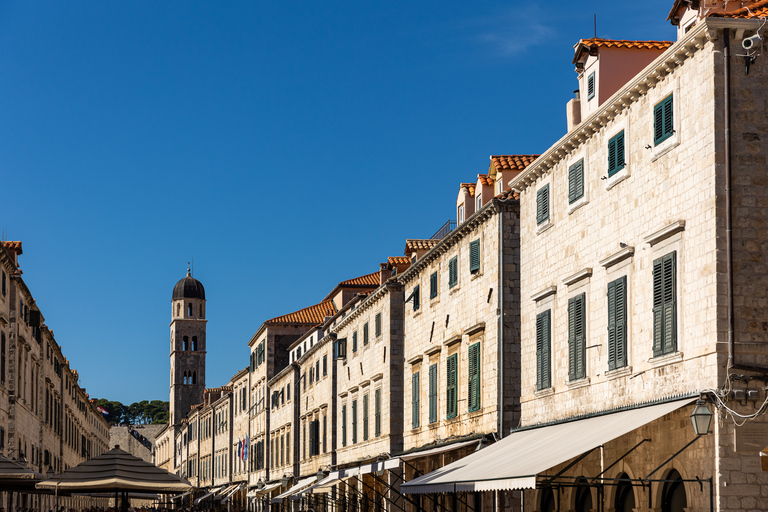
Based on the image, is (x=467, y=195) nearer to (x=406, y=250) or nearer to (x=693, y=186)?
(x=406, y=250)

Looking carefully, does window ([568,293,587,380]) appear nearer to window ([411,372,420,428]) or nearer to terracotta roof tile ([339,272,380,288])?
window ([411,372,420,428])

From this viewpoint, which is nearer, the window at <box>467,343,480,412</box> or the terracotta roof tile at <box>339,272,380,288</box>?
the window at <box>467,343,480,412</box>

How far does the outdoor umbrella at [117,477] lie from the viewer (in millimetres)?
19656

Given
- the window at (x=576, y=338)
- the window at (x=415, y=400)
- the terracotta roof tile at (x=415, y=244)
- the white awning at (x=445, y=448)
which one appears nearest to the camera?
the window at (x=576, y=338)

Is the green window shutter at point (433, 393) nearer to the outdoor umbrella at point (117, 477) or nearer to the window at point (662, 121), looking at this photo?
the outdoor umbrella at point (117, 477)

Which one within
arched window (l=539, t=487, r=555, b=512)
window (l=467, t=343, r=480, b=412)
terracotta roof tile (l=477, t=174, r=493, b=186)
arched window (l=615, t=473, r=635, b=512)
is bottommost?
arched window (l=539, t=487, r=555, b=512)

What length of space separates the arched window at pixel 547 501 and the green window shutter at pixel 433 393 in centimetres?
770

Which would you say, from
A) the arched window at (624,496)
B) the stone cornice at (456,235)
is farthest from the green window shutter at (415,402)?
the arched window at (624,496)

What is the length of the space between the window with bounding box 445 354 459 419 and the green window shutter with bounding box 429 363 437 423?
48.0 inches

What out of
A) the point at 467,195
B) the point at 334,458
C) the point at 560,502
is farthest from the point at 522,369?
the point at 334,458

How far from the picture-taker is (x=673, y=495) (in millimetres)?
17047

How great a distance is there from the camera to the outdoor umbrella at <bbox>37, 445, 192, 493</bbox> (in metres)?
19.7

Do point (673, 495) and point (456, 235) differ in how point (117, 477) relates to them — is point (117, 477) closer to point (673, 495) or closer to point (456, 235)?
point (673, 495)

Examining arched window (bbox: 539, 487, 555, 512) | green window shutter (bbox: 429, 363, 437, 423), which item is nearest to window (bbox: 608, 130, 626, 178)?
arched window (bbox: 539, 487, 555, 512)
